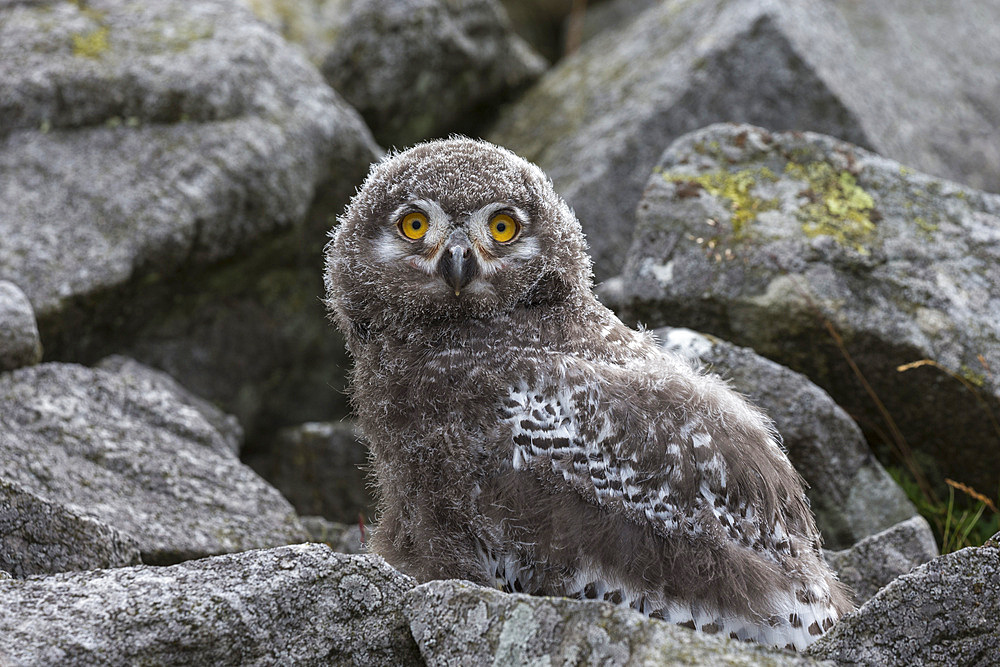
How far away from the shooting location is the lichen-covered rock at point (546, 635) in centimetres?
252

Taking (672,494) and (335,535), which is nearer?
(672,494)

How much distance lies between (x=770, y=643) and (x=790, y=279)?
225 centimetres

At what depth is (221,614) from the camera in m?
2.67

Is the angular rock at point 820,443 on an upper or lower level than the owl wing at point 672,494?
lower

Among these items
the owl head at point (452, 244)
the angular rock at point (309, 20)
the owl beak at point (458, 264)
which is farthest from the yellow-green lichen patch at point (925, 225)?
→ the angular rock at point (309, 20)

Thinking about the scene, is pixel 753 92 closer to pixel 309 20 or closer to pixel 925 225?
pixel 925 225

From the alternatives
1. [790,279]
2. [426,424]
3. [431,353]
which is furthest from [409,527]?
[790,279]

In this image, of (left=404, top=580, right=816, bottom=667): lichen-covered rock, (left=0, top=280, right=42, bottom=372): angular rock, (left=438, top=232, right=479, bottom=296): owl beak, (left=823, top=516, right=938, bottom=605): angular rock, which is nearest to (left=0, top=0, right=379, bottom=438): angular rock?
(left=0, top=280, right=42, bottom=372): angular rock

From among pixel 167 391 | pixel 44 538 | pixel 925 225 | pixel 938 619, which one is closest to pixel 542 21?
pixel 925 225

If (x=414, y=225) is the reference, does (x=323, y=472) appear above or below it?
below

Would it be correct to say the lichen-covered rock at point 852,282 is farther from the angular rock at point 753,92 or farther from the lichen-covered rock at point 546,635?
the lichen-covered rock at point 546,635

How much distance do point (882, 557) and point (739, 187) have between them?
2.29 m

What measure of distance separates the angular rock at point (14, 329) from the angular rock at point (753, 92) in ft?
11.7

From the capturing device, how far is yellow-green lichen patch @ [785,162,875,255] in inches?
209
